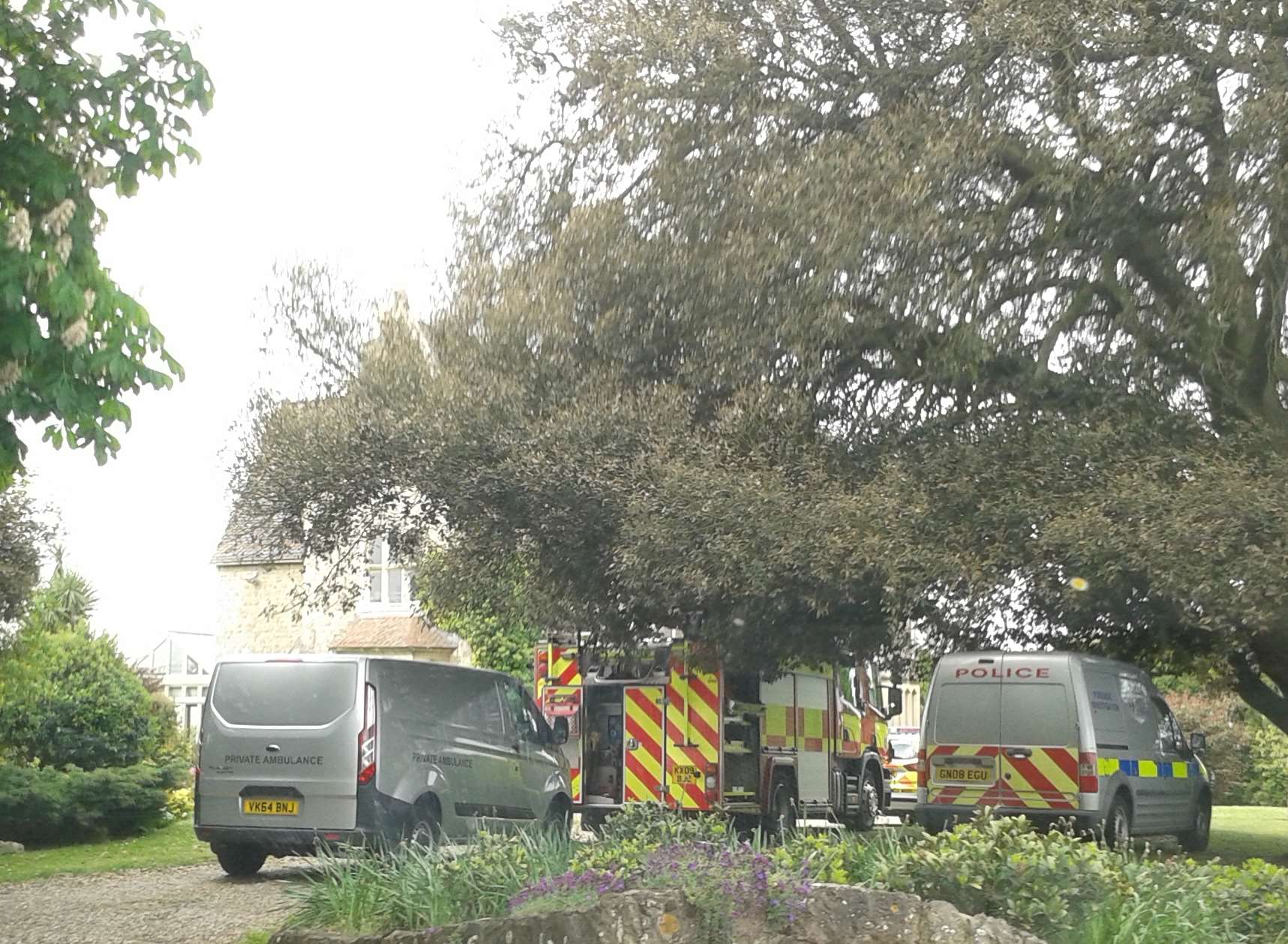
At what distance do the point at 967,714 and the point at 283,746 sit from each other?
7.37m

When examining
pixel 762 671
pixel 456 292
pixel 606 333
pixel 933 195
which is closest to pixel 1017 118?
pixel 933 195

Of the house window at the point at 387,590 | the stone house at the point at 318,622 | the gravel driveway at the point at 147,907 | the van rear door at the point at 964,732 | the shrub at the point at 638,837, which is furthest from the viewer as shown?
the house window at the point at 387,590

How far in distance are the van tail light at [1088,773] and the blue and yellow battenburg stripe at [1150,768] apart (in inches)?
3.0

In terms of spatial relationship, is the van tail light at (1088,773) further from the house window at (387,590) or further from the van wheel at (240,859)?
the house window at (387,590)

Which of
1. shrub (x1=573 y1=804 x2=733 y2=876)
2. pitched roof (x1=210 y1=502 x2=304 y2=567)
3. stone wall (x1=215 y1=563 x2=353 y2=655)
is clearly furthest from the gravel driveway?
stone wall (x1=215 y1=563 x2=353 y2=655)

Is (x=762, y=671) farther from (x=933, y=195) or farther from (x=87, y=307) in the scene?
(x=87, y=307)

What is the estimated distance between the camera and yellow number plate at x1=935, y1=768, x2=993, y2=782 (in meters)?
17.0

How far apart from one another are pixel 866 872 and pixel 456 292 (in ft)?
33.2

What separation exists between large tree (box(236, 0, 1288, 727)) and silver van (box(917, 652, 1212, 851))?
1.92 ft

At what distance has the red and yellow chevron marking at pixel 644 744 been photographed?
18.7 meters

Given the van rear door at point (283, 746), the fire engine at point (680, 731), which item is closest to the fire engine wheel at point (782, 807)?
the fire engine at point (680, 731)

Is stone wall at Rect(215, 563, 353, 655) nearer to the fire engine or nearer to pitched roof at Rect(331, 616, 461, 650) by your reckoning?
pitched roof at Rect(331, 616, 461, 650)

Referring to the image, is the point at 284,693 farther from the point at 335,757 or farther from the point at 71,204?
the point at 71,204

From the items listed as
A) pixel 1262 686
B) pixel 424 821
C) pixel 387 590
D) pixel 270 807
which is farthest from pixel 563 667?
pixel 387 590
